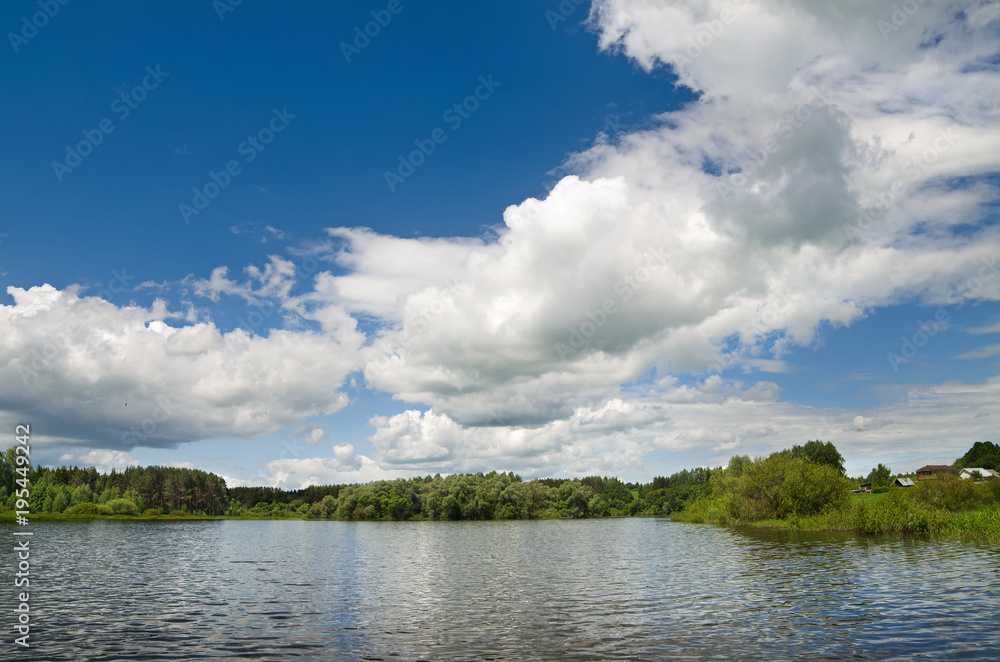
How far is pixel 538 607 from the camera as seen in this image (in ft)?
119

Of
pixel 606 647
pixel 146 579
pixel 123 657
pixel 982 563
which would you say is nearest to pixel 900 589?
pixel 982 563

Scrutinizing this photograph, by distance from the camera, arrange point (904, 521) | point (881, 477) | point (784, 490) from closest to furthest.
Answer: point (904, 521)
point (784, 490)
point (881, 477)

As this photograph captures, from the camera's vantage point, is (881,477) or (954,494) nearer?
(954,494)

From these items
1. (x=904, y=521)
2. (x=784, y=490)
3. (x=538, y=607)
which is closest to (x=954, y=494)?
(x=784, y=490)

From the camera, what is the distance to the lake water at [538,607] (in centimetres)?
2578

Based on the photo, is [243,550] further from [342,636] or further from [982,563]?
[982,563]

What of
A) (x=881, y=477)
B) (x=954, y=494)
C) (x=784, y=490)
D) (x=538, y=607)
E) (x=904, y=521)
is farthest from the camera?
(x=881, y=477)

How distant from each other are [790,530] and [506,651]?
8385cm

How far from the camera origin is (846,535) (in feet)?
253

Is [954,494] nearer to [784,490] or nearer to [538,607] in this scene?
[784,490]

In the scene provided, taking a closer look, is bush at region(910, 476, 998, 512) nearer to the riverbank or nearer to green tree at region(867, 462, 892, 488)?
the riverbank

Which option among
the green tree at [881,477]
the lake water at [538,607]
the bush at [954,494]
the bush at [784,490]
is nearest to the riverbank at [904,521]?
the bush at [784,490]

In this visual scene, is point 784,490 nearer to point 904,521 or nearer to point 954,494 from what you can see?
point 954,494

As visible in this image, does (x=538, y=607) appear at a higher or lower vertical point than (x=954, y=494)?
higher
